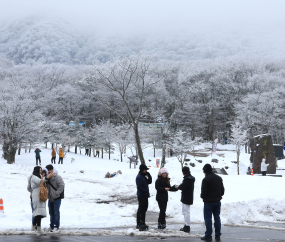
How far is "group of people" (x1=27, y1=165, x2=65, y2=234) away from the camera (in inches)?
239

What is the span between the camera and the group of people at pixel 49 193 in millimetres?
6062

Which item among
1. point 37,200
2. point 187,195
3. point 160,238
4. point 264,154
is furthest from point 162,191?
point 264,154

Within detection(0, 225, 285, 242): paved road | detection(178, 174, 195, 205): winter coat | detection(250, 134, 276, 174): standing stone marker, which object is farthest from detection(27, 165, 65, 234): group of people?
detection(250, 134, 276, 174): standing stone marker

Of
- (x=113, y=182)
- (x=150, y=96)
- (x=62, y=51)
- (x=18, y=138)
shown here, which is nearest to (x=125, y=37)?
(x=62, y=51)

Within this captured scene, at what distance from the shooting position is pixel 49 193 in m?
6.37

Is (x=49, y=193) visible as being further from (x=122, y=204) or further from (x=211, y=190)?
(x=122, y=204)

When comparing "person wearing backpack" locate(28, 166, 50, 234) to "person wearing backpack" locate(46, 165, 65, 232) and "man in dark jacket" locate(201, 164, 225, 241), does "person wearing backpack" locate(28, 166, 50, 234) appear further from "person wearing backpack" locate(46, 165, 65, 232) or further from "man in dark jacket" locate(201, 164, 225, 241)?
"man in dark jacket" locate(201, 164, 225, 241)

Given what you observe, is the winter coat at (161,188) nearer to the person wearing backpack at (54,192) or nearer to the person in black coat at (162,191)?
the person in black coat at (162,191)

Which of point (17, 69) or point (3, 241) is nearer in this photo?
point (3, 241)

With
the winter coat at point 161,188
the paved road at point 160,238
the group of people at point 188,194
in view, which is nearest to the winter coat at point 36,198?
the paved road at point 160,238

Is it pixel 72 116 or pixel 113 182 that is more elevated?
pixel 72 116

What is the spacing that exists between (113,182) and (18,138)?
12790 millimetres

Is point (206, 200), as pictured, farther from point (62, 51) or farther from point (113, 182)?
point (62, 51)

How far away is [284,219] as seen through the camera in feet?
27.9
